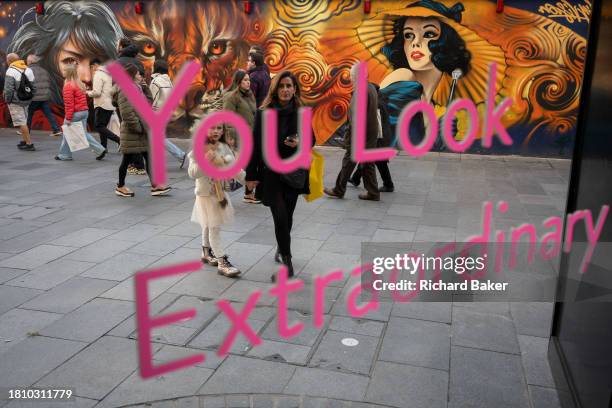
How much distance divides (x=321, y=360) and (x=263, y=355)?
37 cm

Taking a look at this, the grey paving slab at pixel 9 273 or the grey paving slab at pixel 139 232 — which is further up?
the grey paving slab at pixel 9 273

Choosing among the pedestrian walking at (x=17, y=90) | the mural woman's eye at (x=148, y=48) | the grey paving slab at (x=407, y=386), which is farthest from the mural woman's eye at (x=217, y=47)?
the grey paving slab at (x=407, y=386)

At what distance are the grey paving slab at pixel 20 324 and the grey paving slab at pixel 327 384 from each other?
6.01ft

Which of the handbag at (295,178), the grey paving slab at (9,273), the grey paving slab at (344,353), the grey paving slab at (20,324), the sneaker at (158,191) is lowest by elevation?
the grey paving slab at (344,353)

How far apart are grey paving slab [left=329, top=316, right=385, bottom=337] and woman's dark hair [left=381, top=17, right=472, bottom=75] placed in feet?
25.9

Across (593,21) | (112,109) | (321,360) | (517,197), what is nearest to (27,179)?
(112,109)

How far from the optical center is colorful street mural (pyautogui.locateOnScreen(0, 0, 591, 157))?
10297mm

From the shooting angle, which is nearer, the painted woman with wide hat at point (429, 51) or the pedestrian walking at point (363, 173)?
the pedestrian walking at point (363, 173)

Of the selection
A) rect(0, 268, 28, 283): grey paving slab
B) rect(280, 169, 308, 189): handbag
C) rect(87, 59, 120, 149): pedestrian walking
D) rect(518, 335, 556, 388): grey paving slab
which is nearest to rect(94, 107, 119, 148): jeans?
rect(87, 59, 120, 149): pedestrian walking

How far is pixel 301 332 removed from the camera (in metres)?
3.82

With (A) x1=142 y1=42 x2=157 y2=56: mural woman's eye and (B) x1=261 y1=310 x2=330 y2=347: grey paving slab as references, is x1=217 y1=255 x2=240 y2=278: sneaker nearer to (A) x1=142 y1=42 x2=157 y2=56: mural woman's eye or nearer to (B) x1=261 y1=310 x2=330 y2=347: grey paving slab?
(B) x1=261 y1=310 x2=330 y2=347: grey paving slab

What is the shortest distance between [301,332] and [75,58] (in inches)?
429

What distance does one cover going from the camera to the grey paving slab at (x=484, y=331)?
368 centimetres

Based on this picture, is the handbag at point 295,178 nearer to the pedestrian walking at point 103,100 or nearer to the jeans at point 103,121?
the pedestrian walking at point 103,100
